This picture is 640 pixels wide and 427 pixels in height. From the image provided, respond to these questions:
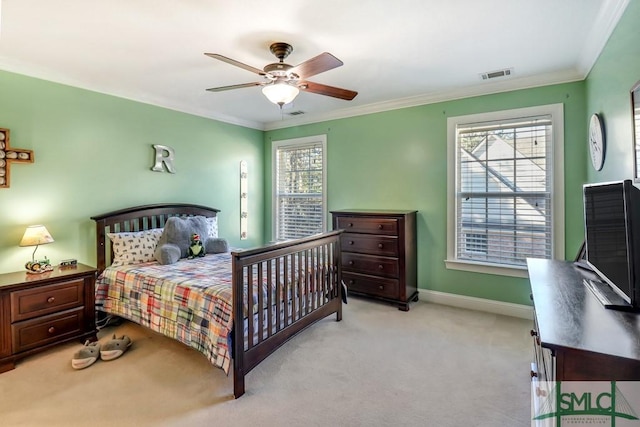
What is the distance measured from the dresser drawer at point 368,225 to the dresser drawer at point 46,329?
9.11ft

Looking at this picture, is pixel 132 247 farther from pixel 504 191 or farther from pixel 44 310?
pixel 504 191

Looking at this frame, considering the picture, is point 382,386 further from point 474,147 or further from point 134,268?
point 474,147

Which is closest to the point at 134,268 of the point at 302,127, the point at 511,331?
the point at 302,127

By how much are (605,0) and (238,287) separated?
292 centimetres

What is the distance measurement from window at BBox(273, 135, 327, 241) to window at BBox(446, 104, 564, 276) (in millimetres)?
1900

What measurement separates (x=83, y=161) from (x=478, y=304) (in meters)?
4.56

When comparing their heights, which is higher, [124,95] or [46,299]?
[124,95]

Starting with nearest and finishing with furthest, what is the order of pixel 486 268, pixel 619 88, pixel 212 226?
pixel 619 88 < pixel 486 268 < pixel 212 226

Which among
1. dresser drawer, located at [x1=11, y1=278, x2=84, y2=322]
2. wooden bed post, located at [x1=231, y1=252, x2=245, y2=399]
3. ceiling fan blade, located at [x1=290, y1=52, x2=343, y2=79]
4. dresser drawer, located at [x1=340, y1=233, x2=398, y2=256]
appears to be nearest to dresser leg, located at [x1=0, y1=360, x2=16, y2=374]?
dresser drawer, located at [x1=11, y1=278, x2=84, y2=322]

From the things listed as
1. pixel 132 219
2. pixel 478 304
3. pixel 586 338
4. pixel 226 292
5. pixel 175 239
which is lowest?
pixel 478 304

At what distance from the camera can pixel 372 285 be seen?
3.84 m

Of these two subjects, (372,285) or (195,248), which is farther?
(372,285)

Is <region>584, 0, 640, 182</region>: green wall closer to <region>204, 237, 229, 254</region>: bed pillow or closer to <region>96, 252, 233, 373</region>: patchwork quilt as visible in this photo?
<region>96, 252, 233, 373</region>: patchwork quilt

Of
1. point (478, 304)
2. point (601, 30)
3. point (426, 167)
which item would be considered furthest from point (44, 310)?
point (601, 30)
